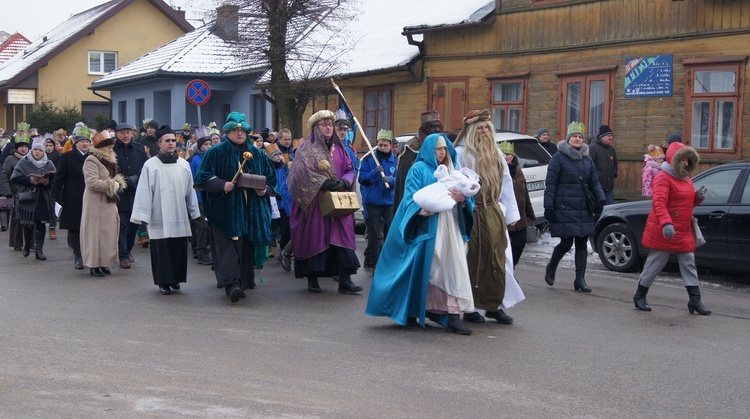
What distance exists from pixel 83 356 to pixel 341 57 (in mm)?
20336

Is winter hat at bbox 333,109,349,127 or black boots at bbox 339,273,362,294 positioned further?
winter hat at bbox 333,109,349,127

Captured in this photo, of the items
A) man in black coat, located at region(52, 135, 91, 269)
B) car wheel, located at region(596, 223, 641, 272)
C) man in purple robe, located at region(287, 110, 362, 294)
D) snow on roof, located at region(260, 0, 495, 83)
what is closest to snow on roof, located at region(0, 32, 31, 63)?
snow on roof, located at region(260, 0, 495, 83)

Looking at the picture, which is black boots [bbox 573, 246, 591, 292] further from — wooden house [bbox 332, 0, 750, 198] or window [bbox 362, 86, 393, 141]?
window [bbox 362, 86, 393, 141]

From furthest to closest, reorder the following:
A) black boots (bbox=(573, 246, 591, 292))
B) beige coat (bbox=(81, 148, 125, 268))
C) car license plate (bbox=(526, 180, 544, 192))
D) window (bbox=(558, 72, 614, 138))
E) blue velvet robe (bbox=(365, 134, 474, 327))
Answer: window (bbox=(558, 72, 614, 138)) < car license plate (bbox=(526, 180, 544, 192)) < beige coat (bbox=(81, 148, 125, 268)) < black boots (bbox=(573, 246, 591, 292)) < blue velvet robe (bbox=(365, 134, 474, 327))

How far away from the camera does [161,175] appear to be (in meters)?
10.8

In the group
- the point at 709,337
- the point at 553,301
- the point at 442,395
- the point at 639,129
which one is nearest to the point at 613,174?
the point at 639,129

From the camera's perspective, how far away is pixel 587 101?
65.5ft

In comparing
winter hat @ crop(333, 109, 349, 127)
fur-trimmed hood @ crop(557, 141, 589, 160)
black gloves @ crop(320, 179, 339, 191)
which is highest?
winter hat @ crop(333, 109, 349, 127)

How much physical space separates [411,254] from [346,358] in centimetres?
132

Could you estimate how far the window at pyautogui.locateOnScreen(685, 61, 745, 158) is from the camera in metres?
17.1

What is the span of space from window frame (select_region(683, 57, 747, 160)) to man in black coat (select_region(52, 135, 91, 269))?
1068cm

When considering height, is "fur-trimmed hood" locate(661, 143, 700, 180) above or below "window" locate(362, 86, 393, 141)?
below

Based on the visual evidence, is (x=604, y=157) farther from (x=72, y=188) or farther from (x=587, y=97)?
(x=72, y=188)

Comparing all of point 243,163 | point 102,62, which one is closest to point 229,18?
point 243,163
